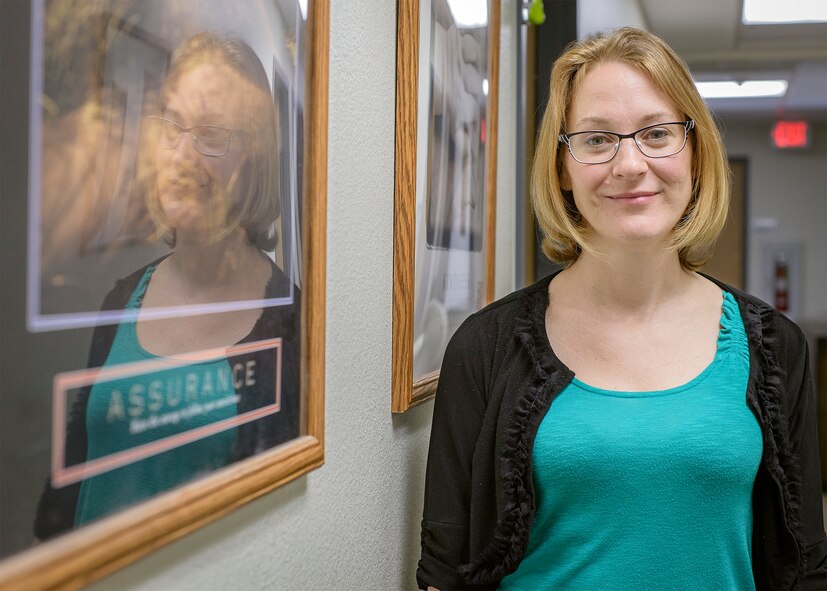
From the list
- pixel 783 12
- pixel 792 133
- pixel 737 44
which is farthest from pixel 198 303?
pixel 792 133

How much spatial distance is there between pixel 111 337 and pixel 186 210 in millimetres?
134

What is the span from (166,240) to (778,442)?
2.83ft

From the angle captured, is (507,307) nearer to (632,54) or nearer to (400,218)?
(400,218)

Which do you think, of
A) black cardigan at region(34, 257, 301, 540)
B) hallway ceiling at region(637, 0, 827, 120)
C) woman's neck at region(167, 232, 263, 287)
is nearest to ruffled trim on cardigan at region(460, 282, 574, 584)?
black cardigan at region(34, 257, 301, 540)

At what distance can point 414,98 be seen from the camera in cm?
113

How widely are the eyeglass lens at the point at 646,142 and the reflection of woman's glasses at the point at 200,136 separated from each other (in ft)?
1.92

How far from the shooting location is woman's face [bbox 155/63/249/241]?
0.56m

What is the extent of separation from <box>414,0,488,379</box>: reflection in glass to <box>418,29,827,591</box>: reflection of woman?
166 mm

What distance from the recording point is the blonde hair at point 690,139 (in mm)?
1087

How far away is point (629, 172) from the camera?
103 cm

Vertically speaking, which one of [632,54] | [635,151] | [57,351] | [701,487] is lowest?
[701,487]

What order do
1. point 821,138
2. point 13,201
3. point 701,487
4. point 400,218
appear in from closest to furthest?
point 13,201 < point 701,487 < point 400,218 < point 821,138

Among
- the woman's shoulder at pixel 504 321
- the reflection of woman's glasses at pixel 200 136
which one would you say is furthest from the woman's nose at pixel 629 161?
the reflection of woman's glasses at pixel 200 136

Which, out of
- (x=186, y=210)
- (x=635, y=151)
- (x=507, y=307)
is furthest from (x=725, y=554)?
(x=186, y=210)
